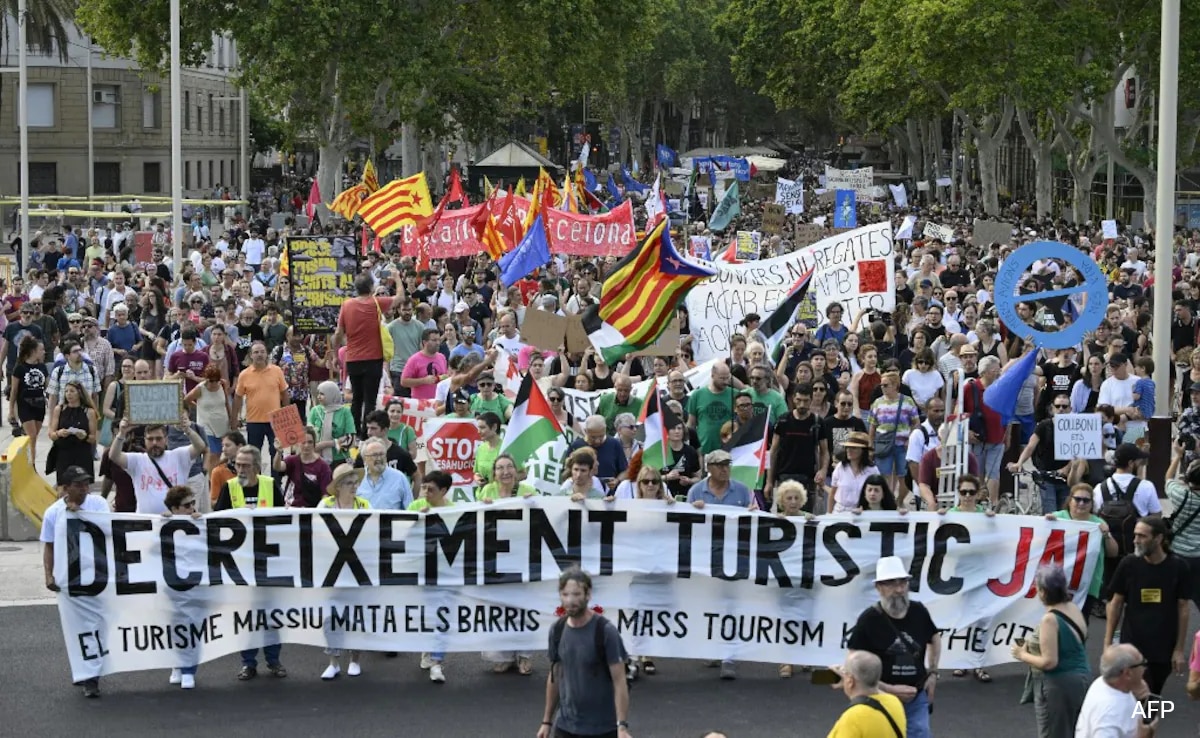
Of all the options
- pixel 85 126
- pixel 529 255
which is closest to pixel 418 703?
pixel 529 255

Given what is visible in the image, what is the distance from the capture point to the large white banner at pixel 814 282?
1889cm

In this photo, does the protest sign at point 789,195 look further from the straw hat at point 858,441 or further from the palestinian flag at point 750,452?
the straw hat at point 858,441

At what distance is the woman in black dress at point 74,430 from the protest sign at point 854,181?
33.3 metres

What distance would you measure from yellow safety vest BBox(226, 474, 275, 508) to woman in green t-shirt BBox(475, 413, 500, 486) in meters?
1.70

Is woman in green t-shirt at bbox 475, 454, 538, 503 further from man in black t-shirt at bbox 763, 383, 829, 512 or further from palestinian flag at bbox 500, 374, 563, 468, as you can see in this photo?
man in black t-shirt at bbox 763, 383, 829, 512

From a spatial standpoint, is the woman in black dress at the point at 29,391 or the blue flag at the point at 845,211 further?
the blue flag at the point at 845,211

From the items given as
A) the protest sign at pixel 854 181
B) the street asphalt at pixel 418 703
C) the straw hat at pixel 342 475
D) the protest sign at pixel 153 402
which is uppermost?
the protest sign at pixel 854 181

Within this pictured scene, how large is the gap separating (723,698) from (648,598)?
750mm

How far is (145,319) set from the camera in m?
20.7

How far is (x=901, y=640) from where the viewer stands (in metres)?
8.55

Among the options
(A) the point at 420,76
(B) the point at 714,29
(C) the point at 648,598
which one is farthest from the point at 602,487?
(B) the point at 714,29

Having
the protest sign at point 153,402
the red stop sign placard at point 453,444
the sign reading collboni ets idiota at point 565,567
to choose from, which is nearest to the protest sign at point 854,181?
the red stop sign placard at point 453,444

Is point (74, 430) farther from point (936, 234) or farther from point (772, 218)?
point (772, 218)

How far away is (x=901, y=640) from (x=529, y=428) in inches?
180
